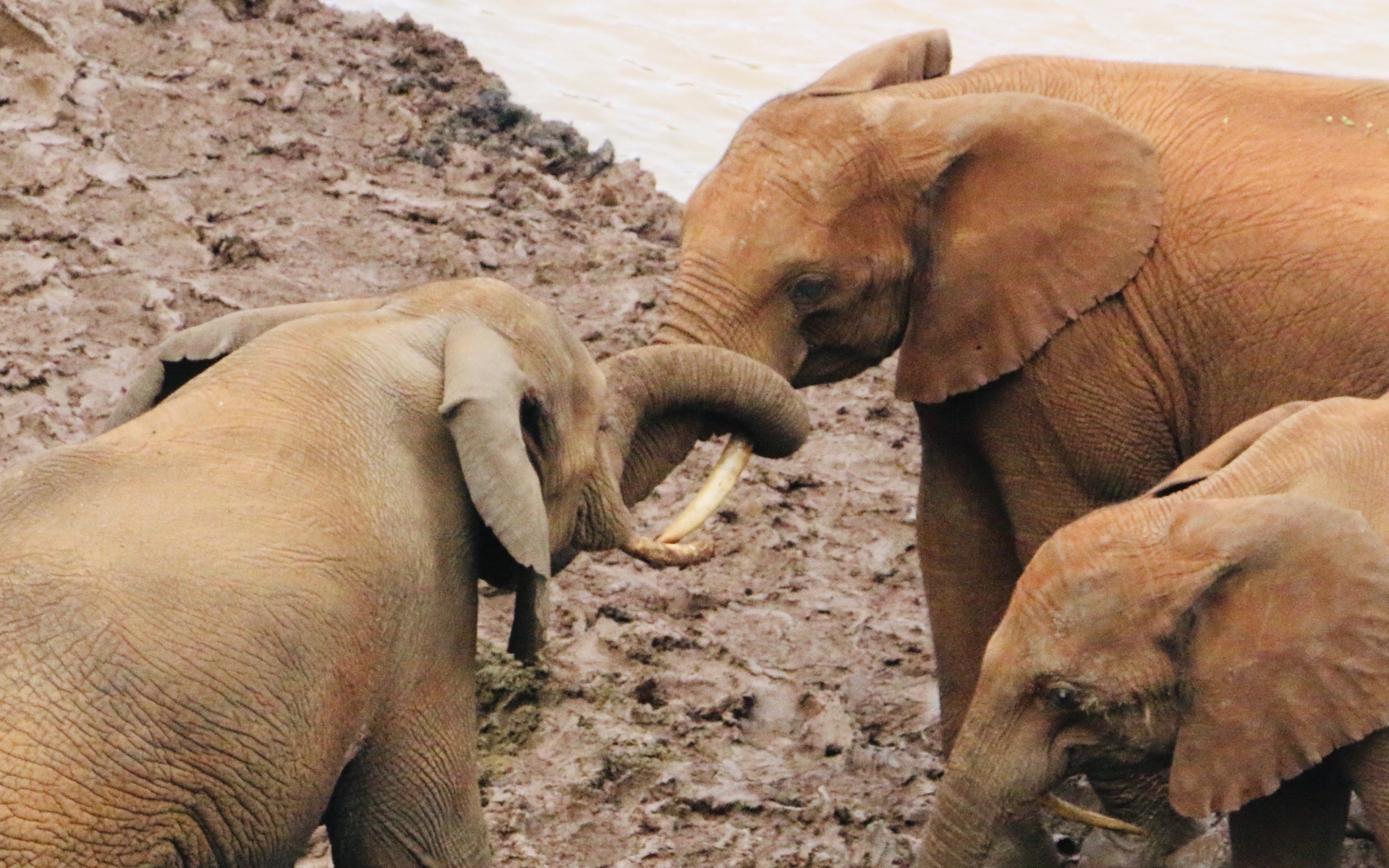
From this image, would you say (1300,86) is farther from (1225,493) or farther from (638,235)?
(638,235)

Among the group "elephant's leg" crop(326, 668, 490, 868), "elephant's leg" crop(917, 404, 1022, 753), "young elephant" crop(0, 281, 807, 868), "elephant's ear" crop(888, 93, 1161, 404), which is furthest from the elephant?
"elephant's leg" crop(326, 668, 490, 868)

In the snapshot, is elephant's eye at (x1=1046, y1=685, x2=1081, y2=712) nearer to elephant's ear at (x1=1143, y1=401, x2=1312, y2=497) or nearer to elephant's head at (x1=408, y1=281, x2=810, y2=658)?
elephant's ear at (x1=1143, y1=401, x2=1312, y2=497)

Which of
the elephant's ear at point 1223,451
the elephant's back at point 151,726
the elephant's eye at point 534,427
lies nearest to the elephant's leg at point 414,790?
the elephant's back at point 151,726

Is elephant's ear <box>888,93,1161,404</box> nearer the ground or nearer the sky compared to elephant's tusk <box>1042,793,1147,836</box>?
nearer the sky

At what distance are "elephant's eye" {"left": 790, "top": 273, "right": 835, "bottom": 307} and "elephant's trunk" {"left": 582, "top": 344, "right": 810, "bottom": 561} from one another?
492 millimetres

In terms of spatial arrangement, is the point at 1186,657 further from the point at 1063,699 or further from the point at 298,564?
the point at 298,564

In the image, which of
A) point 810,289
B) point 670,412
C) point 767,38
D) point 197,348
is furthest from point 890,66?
point 767,38

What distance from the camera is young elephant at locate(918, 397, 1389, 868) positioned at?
4.01m

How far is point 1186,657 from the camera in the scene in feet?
13.5

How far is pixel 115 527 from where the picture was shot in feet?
11.8

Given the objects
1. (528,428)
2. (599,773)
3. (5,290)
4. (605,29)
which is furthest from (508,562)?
(605,29)

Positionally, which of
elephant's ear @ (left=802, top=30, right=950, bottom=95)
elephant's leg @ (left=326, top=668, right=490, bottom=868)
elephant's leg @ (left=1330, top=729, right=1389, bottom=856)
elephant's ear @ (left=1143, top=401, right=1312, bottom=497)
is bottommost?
elephant's leg @ (left=326, top=668, right=490, bottom=868)

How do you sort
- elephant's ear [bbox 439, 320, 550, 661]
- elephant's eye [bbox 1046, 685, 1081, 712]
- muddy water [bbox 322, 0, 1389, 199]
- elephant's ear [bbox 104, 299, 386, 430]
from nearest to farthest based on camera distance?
elephant's ear [bbox 439, 320, 550, 661] < elephant's eye [bbox 1046, 685, 1081, 712] < elephant's ear [bbox 104, 299, 386, 430] < muddy water [bbox 322, 0, 1389, 199]

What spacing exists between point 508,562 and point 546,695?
1.58 m
